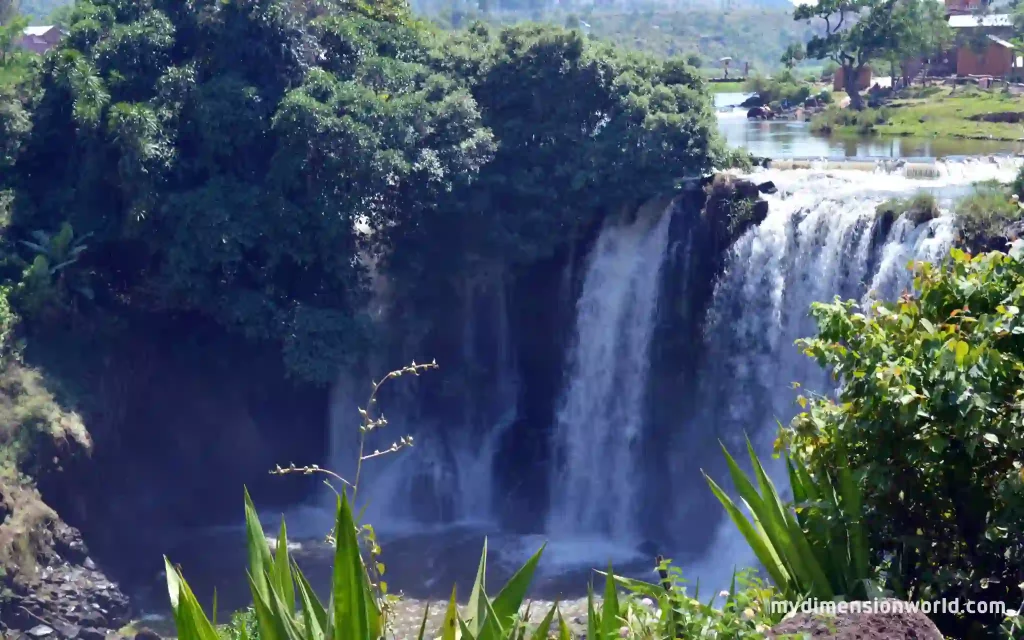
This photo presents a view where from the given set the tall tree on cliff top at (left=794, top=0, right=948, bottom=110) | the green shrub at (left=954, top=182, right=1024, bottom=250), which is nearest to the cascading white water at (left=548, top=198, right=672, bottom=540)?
the green shrub at (left=954, top=182, right=1024, bottom=250)

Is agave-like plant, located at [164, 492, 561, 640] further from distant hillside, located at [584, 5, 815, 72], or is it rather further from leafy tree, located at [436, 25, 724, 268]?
distant hillside, located at [584, 5, 815, 72]

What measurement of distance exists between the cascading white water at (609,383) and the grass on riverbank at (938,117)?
12.2 meters

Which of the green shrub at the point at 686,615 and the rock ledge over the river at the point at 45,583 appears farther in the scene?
the rock ledge over the river at the point at 45,583

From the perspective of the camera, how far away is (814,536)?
234 inches

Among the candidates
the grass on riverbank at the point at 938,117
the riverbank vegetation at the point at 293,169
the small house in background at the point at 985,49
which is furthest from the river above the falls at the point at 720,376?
the small house in background at the point at 985,49

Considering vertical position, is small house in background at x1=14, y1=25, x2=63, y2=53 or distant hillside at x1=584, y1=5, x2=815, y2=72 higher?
distant hillside at x1=584, y1=5, x2=815, y2=72

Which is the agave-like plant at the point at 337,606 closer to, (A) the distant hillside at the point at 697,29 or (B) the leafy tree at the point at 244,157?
(B) the leafy tree at the point at 244,157

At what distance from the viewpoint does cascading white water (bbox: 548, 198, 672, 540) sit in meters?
20.2

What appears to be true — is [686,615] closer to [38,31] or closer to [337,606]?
[337,606]

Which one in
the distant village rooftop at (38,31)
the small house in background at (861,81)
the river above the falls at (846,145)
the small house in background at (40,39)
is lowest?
the river above the falls at (846,145)

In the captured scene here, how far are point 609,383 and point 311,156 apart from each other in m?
6.00

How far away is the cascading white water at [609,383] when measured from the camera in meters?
20.2

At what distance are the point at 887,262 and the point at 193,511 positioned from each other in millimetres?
11610

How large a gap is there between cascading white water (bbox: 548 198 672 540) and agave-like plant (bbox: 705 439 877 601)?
1405 cm
